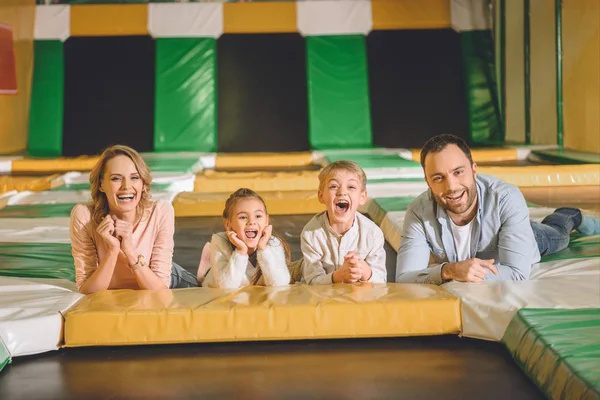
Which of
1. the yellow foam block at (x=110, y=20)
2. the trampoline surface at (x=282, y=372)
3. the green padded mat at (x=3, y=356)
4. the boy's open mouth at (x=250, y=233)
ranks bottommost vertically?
the trampoline surface at (x=282, y=372)

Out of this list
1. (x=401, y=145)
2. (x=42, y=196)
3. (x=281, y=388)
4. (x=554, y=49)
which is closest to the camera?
(x=281, y=388)

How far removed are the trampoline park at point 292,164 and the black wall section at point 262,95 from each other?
0.8 inches

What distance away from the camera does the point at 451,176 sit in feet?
6.99

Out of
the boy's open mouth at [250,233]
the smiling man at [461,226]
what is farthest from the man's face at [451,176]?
the boy's open mouth at [250,233]

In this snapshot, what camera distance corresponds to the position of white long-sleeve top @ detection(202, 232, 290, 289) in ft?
7.27

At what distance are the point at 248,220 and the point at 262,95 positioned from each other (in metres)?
5.44

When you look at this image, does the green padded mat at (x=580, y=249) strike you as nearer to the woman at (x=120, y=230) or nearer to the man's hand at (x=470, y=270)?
the man's hand at (x=470, y=270)

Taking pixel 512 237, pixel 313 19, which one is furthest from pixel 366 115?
pixel 512 237

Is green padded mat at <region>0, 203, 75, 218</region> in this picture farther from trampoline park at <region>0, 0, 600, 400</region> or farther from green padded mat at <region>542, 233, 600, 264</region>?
green padded mat at <region>542, 233, 600, 264</region>

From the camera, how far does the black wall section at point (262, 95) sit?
24.5 feet

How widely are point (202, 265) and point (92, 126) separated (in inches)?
206

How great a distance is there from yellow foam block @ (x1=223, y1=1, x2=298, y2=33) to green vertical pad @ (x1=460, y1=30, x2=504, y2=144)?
68.1 inches

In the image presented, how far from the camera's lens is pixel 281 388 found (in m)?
1.64

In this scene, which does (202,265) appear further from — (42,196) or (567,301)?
(42,196)
